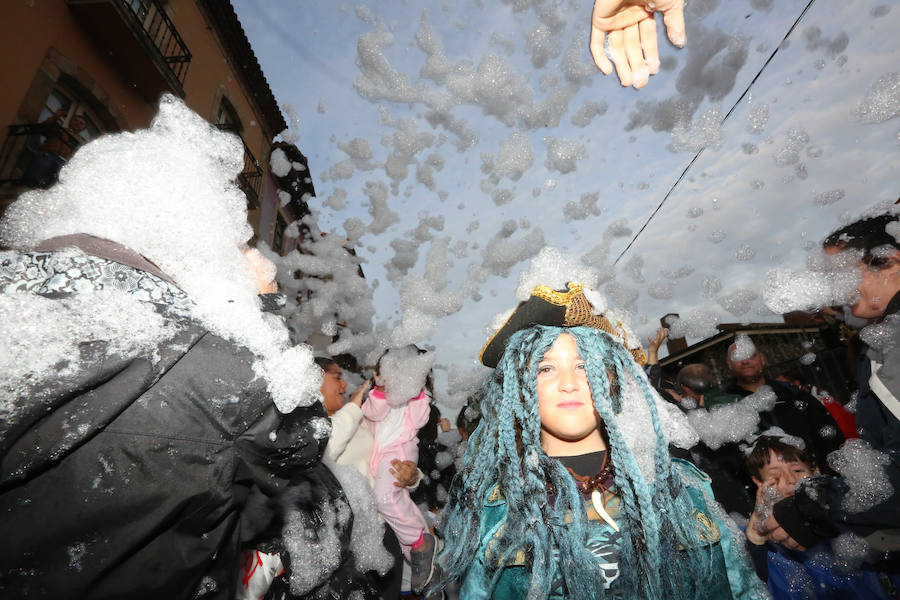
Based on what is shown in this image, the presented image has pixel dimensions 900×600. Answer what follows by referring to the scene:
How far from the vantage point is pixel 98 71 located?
243 inches

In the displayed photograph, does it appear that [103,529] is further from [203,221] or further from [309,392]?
[203,221]

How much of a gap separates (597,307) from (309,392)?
1.53 metres

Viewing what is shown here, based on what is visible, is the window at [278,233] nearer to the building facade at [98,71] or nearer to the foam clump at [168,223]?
the building facade at [98,71]

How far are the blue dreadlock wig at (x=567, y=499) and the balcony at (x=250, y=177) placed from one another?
893 cm

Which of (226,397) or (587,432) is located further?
(587,432)

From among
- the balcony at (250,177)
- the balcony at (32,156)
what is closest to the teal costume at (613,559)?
the balcony at (32,156)

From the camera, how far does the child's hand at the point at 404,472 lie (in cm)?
333

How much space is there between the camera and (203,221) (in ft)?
4.36

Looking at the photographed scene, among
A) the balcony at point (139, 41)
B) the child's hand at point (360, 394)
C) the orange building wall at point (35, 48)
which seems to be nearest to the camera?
the child's hand at point (360, 394)

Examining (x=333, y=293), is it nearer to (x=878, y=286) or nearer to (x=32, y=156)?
(x=32, y=156)

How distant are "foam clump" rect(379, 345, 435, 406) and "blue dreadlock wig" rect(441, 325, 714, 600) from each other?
153 cm

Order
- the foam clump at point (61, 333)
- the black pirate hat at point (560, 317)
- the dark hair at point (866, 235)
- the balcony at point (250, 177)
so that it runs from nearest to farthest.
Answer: the foam clump at point (61, 333) → the black pirate hat at point (560, 317) → the dark hair at point (866, 235) → the balcony at point (250, 177)

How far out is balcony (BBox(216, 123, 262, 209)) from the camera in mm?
9117

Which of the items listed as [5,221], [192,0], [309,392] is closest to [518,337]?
[309,392]
